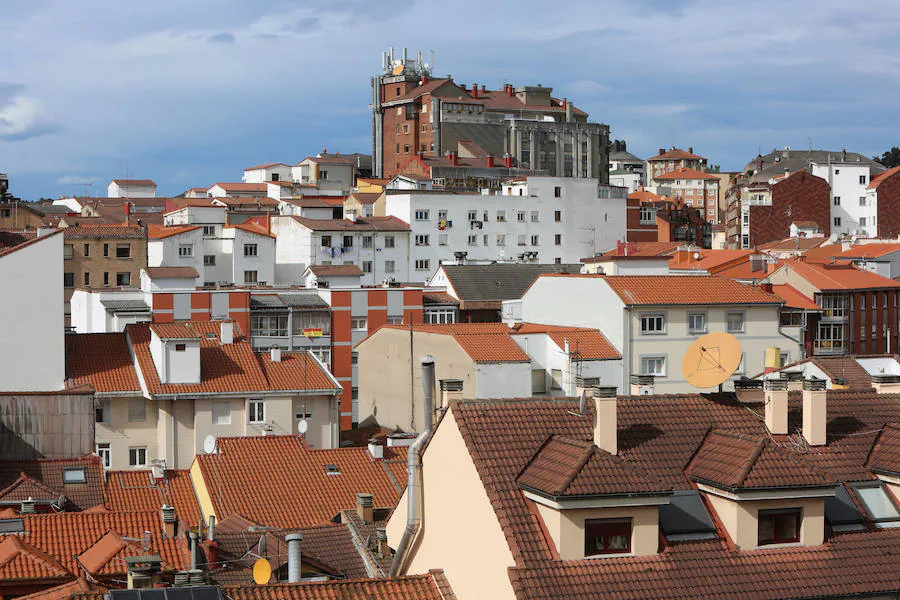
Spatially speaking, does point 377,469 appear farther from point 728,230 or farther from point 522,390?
point 728,230

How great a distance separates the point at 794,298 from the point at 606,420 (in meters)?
55.0

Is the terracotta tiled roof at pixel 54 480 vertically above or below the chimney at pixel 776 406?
below

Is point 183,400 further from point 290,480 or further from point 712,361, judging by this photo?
point 712,361

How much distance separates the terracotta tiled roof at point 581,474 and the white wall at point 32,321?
34469 millimetres

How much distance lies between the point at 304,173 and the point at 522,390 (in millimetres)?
89799

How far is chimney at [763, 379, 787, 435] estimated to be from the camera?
1889 centimetres

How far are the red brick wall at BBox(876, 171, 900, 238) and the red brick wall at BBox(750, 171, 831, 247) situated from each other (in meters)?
5.12

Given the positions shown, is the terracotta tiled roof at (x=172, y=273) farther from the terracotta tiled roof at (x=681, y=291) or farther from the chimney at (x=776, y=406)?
the chimney at (x=776, y=406)

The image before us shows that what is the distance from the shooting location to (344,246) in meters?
99.3

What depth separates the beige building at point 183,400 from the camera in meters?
49.6

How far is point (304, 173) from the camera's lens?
5522 inches

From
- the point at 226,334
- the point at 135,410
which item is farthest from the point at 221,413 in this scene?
the point at 226,334

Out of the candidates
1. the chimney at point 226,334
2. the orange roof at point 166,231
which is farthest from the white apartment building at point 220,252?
the chimney at point 226,334

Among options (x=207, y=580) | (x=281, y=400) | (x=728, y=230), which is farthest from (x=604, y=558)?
(x=728, y=230)
